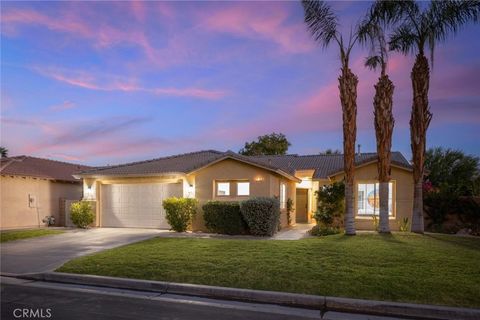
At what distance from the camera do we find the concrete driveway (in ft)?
34.7

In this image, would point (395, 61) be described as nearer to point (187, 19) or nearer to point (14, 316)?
point (187, 19)

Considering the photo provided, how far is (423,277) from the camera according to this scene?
8109mm

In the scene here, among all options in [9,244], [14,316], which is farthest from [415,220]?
[9,244]

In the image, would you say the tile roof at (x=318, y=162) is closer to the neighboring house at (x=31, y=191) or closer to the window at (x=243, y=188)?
the window at (x=243, y=188)

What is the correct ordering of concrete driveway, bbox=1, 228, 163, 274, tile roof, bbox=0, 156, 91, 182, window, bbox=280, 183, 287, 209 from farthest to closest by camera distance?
tile roof, bbox=0, 156, 91, 182 → window, bbox=280, 183, 287, 209 → concrete driveway, bbox=1, 228, 163, 274

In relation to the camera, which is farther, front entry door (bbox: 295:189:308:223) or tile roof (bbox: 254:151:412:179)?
tile roof (bbox: 254:151:412:179)

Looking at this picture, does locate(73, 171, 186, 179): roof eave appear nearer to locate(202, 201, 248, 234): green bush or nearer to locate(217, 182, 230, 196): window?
locate(217, 182, 230, 196): window

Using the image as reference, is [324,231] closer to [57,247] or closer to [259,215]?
[259,215]

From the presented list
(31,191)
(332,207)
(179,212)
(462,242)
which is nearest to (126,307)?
(179,212)

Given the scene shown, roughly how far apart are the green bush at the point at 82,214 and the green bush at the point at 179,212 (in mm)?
4656

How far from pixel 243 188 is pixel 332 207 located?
4.17 meters

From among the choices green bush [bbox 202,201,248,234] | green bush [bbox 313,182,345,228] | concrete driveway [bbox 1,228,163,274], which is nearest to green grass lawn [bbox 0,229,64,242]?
concrete driveway [bbox 1,228,163,274]

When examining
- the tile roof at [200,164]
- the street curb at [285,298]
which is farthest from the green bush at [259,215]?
the street curb at [285,298]

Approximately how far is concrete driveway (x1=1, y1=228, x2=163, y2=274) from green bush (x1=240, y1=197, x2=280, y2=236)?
410 centimetres
